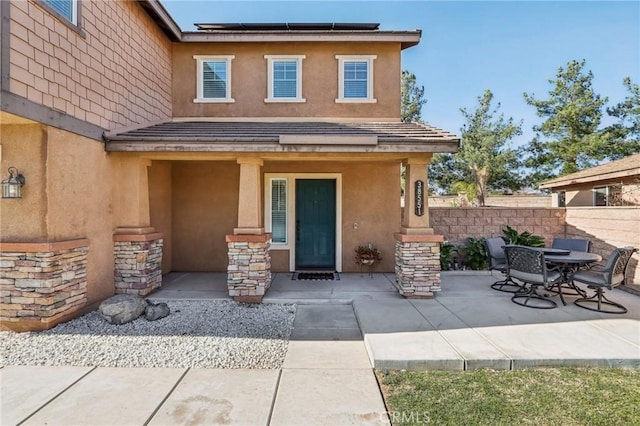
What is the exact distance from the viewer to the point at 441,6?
10.3m

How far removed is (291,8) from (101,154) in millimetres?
8720

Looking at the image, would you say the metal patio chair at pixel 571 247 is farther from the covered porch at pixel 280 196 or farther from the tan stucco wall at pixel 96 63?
the tan stucco wall at pixel 96 63

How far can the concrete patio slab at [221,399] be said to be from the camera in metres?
3.29

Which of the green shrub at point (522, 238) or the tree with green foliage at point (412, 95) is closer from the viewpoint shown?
the green shrub at point (522, 238)

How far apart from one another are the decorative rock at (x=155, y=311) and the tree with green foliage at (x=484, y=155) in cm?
1838

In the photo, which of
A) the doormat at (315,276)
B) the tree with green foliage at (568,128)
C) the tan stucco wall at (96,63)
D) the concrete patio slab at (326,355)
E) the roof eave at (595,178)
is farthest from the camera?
the tree with green foliage at (568,128)

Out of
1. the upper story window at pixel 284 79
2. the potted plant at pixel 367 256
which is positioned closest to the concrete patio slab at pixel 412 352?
the potted plant at pixel 367 256

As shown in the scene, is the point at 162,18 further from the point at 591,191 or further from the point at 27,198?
the point at 591,191

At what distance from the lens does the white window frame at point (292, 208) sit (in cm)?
936

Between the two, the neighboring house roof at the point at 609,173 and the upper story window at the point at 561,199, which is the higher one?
the neighboring house roof at the point at 609,173

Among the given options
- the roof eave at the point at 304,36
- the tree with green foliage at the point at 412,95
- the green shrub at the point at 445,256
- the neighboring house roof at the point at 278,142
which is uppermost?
the tree with green foliage at the point at 412,95

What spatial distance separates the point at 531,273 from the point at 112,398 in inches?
289

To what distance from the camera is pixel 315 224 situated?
955cm

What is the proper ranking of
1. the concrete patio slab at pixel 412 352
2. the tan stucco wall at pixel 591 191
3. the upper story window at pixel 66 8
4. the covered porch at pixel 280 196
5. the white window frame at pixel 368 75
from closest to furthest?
1. the concrete patio slab at pixel 412 352
2. the upper story window at pixel 66 8
3. the covered porch at pixel 280 196
4. the white window frame at pixel 368 75
5. the tan stucco wall at pixel 591 191
